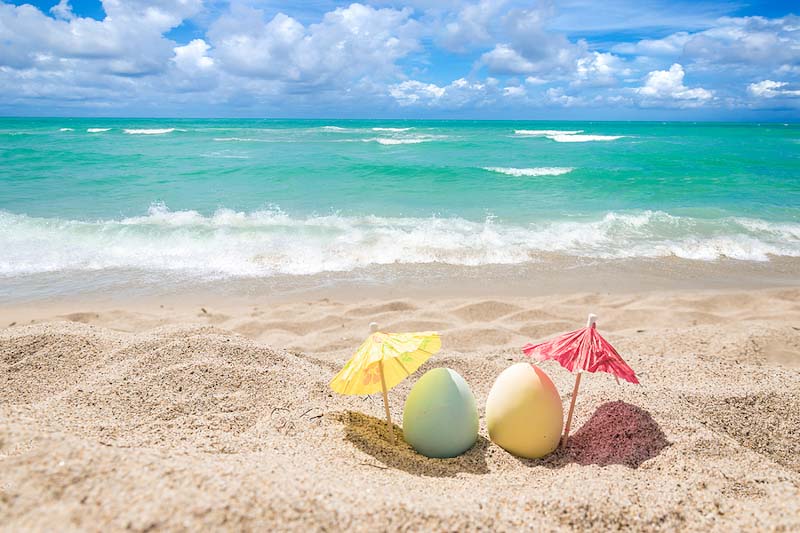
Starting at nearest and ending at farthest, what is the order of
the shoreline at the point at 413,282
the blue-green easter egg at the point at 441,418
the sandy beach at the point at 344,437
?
the sandy beach at the point at 344,437 → the blue-green easter egg at the point at 441,418 → the shoreline at the point at 413,282

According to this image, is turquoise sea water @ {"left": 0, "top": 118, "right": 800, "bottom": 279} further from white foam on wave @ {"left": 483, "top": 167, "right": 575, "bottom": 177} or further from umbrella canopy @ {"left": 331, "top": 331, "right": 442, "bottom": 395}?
umbrella canopy @ {"left": 331, "top": 331, "right": 442, "bottom": 395}

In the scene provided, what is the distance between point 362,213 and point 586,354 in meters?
9.96

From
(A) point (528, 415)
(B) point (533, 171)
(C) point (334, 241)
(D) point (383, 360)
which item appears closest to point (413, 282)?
(C) point (334, 241)

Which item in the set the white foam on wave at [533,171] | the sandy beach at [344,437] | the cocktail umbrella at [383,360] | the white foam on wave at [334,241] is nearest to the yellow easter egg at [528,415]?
the sandy beach at [344,437]

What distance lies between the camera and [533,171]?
2086cm

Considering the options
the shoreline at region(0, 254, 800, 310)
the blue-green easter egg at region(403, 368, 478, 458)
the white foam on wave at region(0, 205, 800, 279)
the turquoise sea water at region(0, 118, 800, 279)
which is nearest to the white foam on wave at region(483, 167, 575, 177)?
Answer: the turquoise sea water at region(0, 118, 800, 279)

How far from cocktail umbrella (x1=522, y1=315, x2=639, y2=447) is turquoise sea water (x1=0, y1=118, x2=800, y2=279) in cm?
549

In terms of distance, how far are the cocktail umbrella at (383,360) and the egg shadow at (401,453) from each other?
0.09 metres

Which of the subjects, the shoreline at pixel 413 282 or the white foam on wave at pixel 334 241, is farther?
the white foam on wave at pixel 334 241

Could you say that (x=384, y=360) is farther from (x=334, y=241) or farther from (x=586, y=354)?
(x=334, y=241)

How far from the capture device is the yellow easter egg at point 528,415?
2885 mm

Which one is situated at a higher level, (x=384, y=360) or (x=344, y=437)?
(x=384, y=360)

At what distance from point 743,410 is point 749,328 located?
8.02 feet

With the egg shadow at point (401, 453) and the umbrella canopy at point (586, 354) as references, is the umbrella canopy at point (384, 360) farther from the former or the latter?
the umbrella canopy at point (586, 354)
